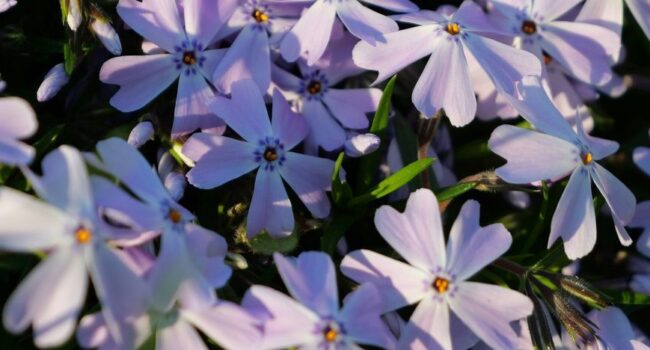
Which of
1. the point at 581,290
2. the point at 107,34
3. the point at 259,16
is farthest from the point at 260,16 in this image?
the point at 581,290

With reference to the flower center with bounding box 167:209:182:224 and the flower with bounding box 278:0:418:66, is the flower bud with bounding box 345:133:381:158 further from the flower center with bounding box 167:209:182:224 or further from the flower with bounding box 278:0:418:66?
the flower center with bounding box 167:209:182:224

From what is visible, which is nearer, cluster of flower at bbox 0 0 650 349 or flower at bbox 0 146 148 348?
flower at bbox 0 146 148 348

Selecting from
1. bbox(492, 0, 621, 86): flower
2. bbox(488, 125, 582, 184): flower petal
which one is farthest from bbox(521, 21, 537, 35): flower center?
bbox(488, 125, 582, 184): flower petal

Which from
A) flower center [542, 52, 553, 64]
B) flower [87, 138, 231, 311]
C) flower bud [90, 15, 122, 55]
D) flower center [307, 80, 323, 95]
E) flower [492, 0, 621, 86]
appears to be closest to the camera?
flower [87, 138, 231, 311]

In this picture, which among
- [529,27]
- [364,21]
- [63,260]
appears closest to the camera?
[63,260]

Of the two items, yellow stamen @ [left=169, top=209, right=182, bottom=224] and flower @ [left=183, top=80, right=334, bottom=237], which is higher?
flower @ [left=183, top=80, right=334, bottom=237]

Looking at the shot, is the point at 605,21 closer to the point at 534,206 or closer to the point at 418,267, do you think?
the point at 534,206

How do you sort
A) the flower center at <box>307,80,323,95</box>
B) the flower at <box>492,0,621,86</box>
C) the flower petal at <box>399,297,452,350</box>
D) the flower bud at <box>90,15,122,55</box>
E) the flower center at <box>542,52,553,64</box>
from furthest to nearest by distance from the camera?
the flower center at <box>542,52,553,64</box> → the flower at <box>492,0,621,86</box> → the flower center at <box>307,80,323,95</box> → the flower bud at <box>90,15,122,55</box> → the flower petal at <box>399,297,452,350</box>

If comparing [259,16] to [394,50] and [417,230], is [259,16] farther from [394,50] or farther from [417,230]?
[417,230]

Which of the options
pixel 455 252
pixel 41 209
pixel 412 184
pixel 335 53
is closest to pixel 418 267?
pixel 455 252
